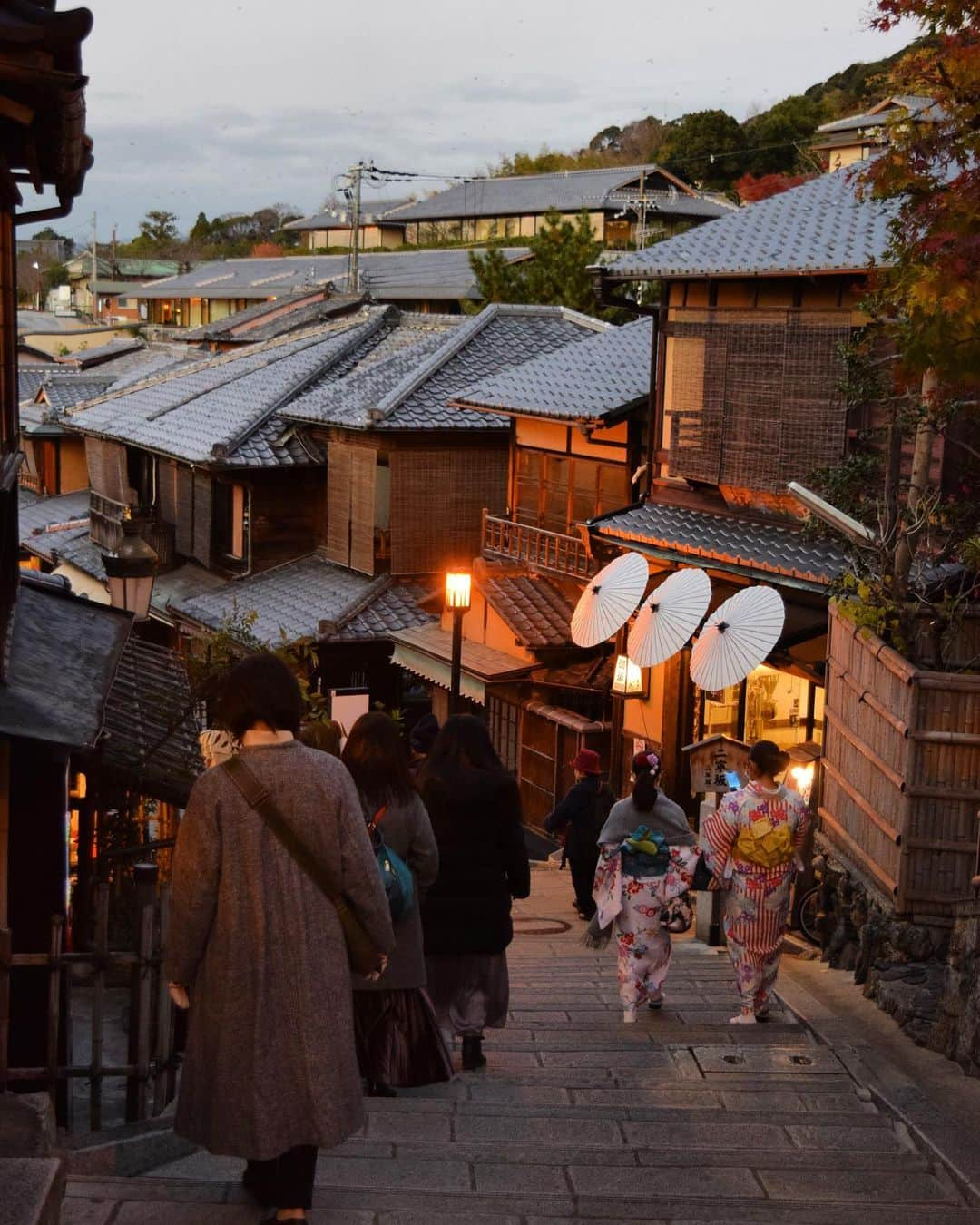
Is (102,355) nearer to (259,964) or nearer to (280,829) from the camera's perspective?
(280,829)

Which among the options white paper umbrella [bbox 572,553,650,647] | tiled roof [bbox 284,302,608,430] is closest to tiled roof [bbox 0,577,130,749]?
white paper umbrella [bbox 572,553,650,647]

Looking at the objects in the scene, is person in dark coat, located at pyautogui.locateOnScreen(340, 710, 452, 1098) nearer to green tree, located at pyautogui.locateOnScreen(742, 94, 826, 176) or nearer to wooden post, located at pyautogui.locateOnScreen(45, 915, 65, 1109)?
wooden post, located at pyautogui.locateOnScreen(45, 915, 65, 1109)

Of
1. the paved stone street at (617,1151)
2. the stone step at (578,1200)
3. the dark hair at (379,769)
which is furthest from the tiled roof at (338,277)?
the stone step at (578,1200)

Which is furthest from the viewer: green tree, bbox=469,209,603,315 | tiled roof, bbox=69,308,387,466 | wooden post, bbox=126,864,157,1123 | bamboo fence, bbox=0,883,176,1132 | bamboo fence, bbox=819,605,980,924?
green tree, bbox=469,209,603,315

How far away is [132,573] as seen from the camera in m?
12.5

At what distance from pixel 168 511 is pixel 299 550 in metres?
3.97

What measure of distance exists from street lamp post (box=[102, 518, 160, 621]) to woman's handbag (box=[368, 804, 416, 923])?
646 cm

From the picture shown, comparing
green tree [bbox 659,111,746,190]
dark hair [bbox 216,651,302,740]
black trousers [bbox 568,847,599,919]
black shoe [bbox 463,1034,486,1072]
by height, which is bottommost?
black trousers [bbox 568,847,599,919]

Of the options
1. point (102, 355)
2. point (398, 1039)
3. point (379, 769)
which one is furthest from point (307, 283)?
point (398, 1039)

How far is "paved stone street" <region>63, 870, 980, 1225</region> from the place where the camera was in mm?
4906

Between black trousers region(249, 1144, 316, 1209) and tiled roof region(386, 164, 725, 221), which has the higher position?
tiled roof region(386, 164, 725, 221)

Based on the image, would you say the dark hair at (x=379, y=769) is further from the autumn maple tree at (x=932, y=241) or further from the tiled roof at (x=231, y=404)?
the tiled roof at (x=231, y=404)

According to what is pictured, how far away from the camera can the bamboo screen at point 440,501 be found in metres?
24.8

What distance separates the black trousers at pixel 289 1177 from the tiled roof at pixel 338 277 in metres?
42.0
